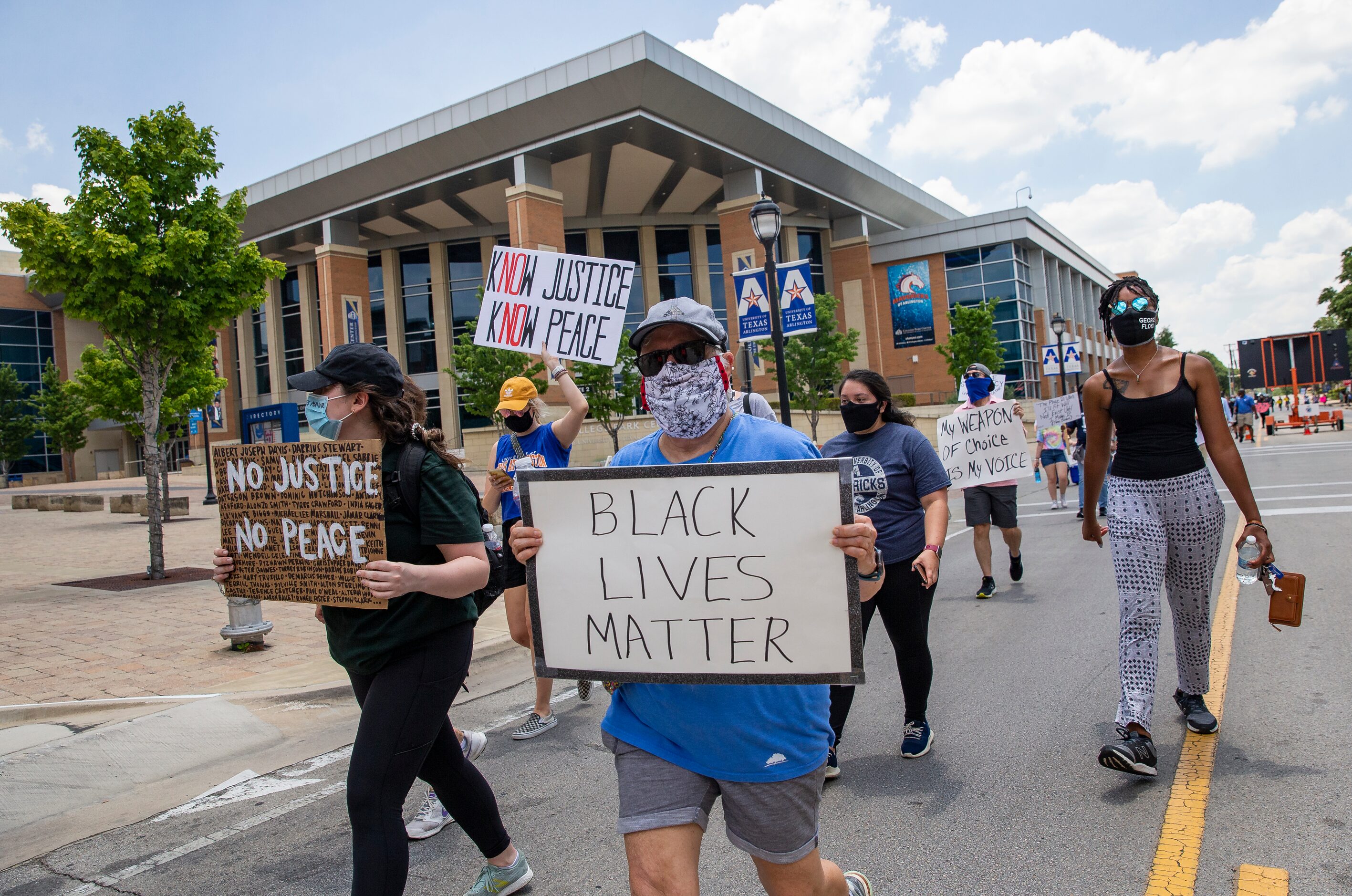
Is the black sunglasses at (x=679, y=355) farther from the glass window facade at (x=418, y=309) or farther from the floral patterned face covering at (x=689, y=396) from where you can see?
the glass window facade at (x=418, y=309)

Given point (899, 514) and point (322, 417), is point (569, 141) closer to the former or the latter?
point (899, 514)

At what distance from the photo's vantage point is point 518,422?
493cm

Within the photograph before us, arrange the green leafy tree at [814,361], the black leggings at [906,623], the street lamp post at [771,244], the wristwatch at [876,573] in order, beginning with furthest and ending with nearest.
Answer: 1. the green leafy tree at [814,361]
2. the street lamp post at [771,244]
3. the black leggings at [906,623]
4. the wristwatch at [876,573]

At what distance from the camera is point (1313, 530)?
10.5 meters

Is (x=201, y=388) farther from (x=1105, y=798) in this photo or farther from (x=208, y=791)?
(x=1105, y=798)

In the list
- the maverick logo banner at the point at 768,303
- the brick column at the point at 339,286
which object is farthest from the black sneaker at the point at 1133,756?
the brick column at the point at 339,286

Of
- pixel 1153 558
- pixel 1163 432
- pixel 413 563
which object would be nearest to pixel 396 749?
pixel 413 563

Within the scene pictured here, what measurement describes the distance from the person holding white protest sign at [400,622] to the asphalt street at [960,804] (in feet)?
2.99

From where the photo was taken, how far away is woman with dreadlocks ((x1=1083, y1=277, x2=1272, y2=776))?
3.83 metres

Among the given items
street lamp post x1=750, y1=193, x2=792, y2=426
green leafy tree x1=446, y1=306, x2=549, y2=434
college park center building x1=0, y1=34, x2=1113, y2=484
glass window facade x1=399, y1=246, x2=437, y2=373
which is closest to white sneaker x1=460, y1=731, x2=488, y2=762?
street lamp post x1=750, y1=193, x2=792, y2=426

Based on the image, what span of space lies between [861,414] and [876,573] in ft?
6.91

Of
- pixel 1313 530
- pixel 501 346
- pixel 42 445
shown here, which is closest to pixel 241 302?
pixel 501 346

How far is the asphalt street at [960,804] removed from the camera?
319cm

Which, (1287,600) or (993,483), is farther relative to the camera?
(993,483)
